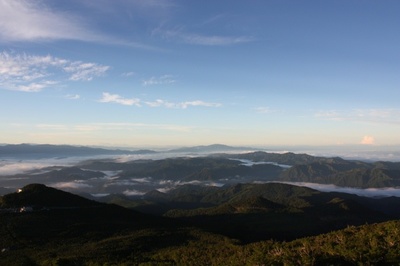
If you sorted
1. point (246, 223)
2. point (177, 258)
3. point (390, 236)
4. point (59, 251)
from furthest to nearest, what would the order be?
point (246, 223) → point (59, 251) → point (177, 258) → point (390, 236)

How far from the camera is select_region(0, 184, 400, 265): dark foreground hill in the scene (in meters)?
34.4

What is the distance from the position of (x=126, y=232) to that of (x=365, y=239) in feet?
305

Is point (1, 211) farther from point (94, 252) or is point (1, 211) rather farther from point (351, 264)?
point (351, 264)

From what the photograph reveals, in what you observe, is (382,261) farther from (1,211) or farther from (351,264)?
(1,211)

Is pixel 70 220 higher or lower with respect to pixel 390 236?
lower

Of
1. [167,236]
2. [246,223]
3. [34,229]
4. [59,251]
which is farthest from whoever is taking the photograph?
[246,223]

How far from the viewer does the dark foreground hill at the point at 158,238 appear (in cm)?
3438

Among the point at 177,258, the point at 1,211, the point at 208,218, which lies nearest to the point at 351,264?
the point at 177,258

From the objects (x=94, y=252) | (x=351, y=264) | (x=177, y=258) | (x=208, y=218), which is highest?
(x=351, y=264)

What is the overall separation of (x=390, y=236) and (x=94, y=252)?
6652cm

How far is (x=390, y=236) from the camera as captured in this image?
36312mm

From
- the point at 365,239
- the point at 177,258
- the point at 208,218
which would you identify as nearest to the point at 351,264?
the point at 365,239

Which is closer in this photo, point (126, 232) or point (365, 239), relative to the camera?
point (365, 239)

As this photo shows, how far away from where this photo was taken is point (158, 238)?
10456cm
